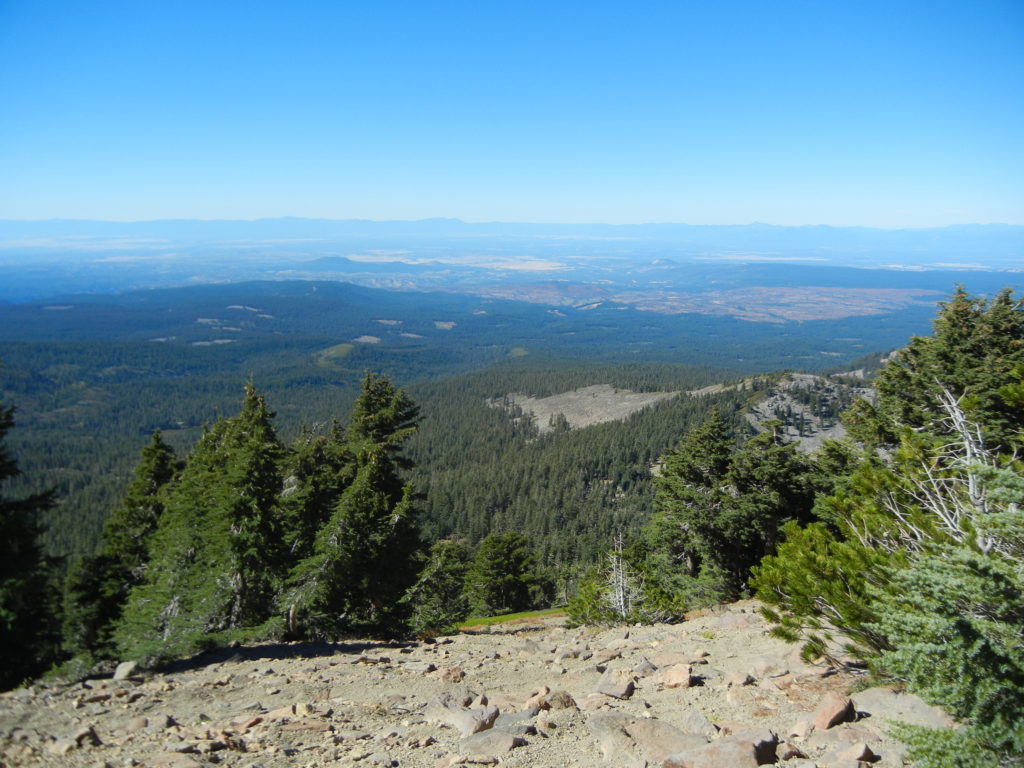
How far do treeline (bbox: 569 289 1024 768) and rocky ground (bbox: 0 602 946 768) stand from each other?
2.77 feet

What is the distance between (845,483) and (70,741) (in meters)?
18.7

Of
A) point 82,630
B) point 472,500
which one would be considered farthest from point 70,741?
point 472,500

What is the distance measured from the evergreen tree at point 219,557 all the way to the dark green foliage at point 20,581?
1556mm

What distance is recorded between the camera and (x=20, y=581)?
10.5 meters

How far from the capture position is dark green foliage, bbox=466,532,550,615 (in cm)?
4422

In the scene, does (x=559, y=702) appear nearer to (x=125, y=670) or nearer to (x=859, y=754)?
(x=859, y=754)

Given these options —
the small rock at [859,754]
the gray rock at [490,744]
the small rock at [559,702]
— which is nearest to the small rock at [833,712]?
the small rock at [859,754]

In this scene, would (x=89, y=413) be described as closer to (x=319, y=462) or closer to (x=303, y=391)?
(x=303, y=391)

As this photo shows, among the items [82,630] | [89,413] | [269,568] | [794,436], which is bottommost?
[89,413]

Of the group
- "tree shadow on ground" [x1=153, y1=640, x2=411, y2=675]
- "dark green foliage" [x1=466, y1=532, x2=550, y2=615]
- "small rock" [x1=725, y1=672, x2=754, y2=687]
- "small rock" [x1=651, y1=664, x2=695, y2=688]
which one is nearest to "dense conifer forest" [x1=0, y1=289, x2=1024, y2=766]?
"tree shadow on ground" [x1=153, y1=640, x2=411, y2=675]

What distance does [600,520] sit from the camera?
269 ft

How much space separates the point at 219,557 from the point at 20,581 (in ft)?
12.9

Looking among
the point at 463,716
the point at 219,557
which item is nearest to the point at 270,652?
Answer: the point at 219,557

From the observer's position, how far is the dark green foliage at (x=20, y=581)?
10.7 metres
